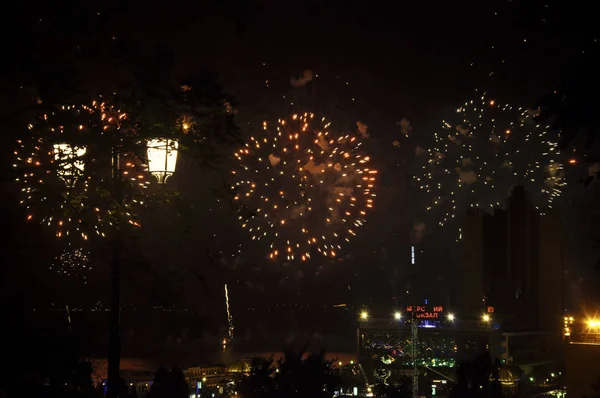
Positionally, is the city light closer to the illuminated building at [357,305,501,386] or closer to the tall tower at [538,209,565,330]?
the illuminated building at [357,305,501,386]

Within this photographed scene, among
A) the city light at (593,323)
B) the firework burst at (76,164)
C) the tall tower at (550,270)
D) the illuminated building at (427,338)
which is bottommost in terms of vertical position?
the illuminated building at (427,338)

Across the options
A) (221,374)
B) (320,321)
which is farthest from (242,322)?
(221,374)

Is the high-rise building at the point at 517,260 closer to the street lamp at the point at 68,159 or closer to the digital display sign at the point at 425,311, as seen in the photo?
the digital display sign at the point at 425,311

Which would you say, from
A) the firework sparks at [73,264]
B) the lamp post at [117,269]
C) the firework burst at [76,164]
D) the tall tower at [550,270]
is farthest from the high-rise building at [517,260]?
the firework burst at [76,164]

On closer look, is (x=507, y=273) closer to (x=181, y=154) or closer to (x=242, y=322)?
(x=242, y=322)

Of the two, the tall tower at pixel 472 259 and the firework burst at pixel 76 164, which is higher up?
the tall tower at pixel 472 259
